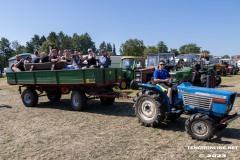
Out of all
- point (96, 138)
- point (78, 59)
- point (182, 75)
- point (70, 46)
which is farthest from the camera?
point (70, 46)

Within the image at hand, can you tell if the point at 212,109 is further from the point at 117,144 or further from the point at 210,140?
the point at 117,144

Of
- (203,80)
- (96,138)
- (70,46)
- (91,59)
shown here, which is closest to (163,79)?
(96,138)

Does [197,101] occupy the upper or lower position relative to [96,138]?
upper

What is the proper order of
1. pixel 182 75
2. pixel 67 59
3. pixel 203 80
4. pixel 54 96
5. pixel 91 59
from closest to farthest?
pixel 91 59 < pixel 67 59 < pixel 203 80 < pixel 54 96 < pixel 182 75

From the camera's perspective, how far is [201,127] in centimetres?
528

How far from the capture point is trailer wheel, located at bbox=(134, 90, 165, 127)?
6.13 metres

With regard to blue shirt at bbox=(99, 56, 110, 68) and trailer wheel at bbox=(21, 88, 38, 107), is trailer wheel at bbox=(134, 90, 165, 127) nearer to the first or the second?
blue shirt at bbox=(99, 56, 110, 68)

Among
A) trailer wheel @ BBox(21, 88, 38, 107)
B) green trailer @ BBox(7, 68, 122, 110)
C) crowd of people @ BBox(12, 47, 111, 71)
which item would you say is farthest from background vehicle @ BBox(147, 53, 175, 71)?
trailer wheel @ BBox(21, 88, 38, 107)

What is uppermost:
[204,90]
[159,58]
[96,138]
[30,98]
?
[159,58]

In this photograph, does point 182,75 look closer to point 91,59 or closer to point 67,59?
point 91,59

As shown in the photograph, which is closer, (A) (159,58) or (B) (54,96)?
(B) (54,96)

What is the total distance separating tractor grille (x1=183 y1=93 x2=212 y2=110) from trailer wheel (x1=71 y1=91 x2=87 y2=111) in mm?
3980

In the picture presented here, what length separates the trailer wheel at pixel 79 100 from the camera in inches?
342

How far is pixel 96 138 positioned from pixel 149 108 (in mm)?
1619
